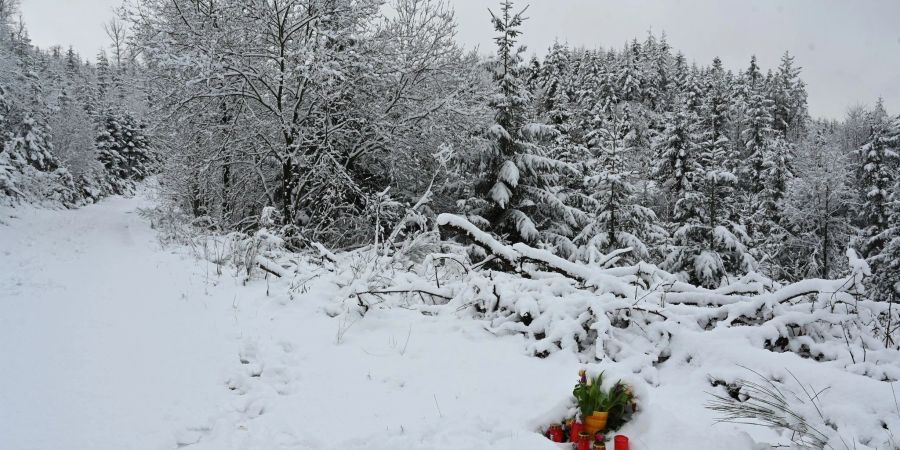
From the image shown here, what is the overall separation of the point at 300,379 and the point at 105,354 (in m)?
1.64

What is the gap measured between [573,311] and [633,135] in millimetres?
49436

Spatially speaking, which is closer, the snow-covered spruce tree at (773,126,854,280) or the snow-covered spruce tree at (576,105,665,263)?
the snow-covered spruce tree at (576,105,665,263)

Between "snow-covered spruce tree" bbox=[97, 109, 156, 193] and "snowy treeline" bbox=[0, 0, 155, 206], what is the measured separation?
0.06m

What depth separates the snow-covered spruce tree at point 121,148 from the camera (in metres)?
40.5

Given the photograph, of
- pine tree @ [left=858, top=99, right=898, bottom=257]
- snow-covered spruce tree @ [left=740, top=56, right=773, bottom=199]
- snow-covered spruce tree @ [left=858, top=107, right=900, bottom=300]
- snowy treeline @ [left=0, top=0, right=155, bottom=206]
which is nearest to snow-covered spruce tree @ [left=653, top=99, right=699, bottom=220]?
snow-covered spruce tree @ [left=858, top=107, right=900, bottom=300]

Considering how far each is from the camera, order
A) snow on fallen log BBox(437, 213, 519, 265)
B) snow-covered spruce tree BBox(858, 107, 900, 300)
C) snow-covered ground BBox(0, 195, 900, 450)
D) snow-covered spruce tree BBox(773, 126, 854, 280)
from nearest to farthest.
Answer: snow-covered ground BBox(0, 195, 900, 450) → snow on fallen log BBox(437, 213, 519, 265) → snow-covered spruce tree BBox(858, 107, 900, 300) → snow-covered spruce tree BBox(773, 126, 854, 280)

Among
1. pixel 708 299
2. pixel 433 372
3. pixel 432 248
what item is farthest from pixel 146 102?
pixel 708 299

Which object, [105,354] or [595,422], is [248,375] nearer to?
[105,354]

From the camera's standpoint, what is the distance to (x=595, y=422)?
2650 mm

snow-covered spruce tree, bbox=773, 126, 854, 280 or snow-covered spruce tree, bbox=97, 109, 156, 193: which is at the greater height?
snow-covered spruce tree, bbox=97, 109, 156, 193

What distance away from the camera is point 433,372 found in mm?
3893

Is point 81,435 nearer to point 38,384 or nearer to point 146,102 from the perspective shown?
point 38,384

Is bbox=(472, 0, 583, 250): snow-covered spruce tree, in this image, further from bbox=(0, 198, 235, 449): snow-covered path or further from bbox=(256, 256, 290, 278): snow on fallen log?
bbox=(0, 198, 235, 449): snow-covered path

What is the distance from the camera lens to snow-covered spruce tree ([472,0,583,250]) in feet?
46.9
